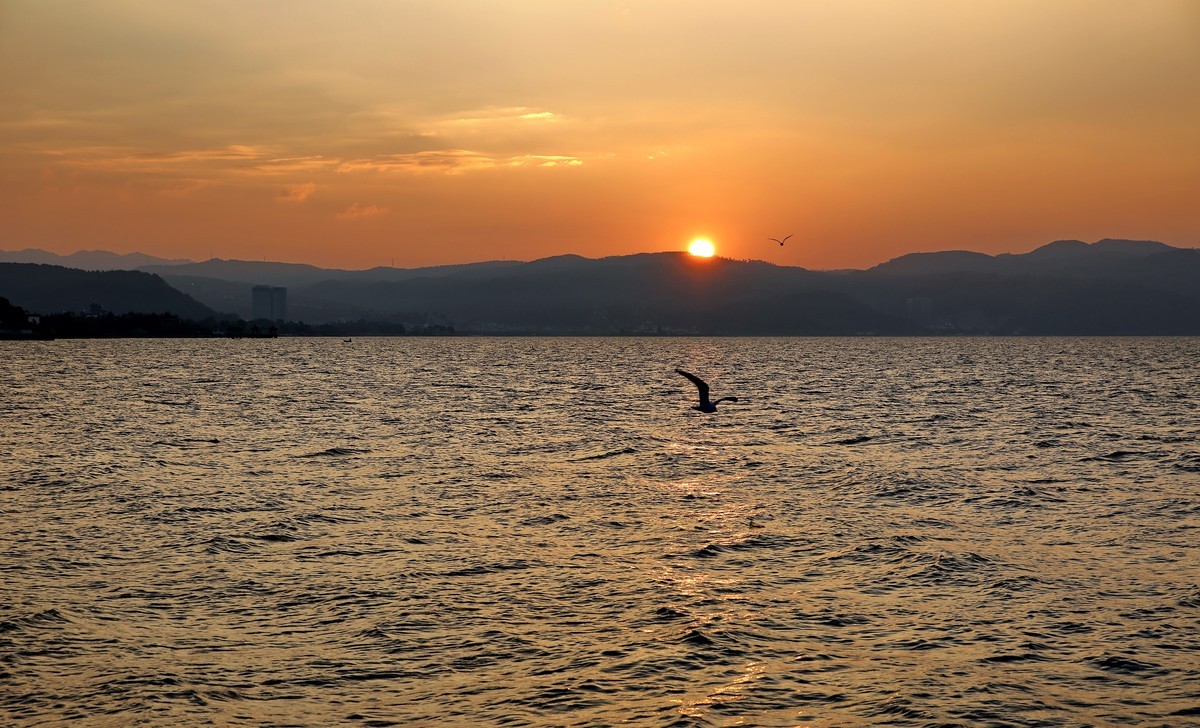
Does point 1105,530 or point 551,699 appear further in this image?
point 1105,530

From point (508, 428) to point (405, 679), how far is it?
5060 centimetres

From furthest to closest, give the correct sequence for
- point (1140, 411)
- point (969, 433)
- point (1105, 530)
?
1. point (1140, 411)
2. point (969, 433)
3. point (1105, 530)

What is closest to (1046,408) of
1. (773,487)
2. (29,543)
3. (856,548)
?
(773,487)

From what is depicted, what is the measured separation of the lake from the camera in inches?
686

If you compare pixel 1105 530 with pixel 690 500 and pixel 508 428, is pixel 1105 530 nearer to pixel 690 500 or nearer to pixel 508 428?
pixel 690 500

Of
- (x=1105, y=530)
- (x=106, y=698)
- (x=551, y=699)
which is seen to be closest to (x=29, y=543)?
(x=106, y=698)

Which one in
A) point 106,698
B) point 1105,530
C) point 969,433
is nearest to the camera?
point 106,698

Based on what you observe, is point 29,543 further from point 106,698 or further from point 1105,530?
point 1105,530

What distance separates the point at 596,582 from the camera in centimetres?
2517

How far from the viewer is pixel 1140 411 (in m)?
87.5

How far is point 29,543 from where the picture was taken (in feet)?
95.0

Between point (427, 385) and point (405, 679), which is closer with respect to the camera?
point (405, 679)

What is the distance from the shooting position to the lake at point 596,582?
57.2ft

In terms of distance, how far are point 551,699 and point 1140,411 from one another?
8344cm
